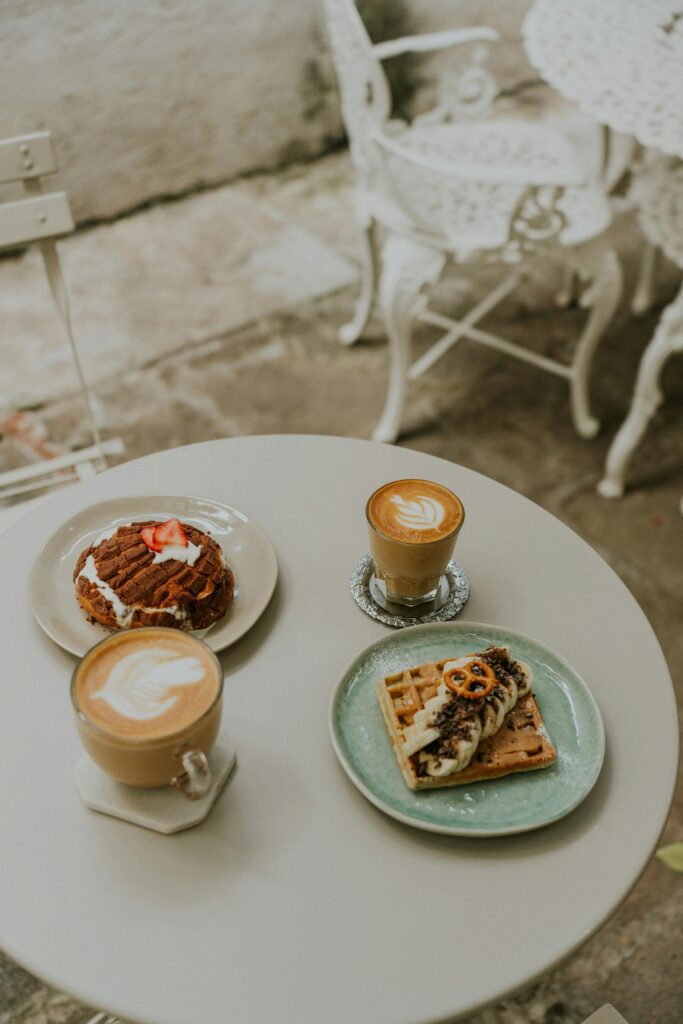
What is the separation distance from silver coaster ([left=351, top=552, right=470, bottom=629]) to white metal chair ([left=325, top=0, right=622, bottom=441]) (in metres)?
1.17

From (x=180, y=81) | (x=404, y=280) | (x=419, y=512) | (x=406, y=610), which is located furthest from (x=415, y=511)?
(x=180, y=81)

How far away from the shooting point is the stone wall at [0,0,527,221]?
316 cm

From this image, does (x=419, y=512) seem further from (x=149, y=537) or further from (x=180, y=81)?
(x=180, y=81)

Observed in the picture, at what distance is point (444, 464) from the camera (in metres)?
Answer: 1.43

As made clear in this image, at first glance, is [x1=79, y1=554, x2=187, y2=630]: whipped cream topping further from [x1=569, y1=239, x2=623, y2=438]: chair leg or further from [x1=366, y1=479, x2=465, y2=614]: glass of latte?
[x1=569, y1=239, x2=623, y2=438]: chair leg

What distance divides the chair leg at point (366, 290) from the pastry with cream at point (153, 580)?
1.79 metres

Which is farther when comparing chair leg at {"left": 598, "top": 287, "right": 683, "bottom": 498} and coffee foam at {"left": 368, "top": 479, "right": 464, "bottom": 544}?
chair leg at {"left": 598, "top": 287, "right": 683, "bottom": 498}

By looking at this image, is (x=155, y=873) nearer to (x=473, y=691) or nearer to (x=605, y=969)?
(x=473, y=691)

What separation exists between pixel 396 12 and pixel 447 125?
4.19 feet

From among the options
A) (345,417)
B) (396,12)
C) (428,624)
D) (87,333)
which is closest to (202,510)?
(428,624)

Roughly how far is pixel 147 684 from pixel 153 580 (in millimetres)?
201

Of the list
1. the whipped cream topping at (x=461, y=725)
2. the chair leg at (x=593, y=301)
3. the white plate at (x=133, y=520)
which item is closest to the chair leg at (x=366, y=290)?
the chair leg at (x=593, y=301)

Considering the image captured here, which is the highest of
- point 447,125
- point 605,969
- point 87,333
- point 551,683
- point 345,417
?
point 447,125

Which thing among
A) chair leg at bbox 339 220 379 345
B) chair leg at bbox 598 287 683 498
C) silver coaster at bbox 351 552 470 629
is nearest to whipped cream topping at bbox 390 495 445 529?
silver coaster at bbox 351 552 470 629
